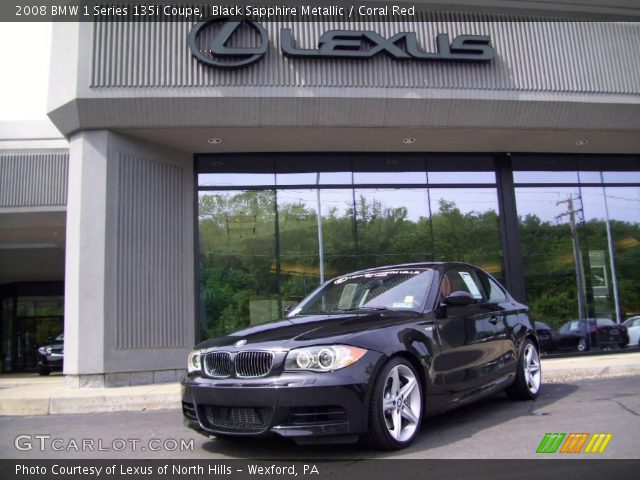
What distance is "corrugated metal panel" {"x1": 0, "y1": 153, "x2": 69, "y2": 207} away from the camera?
46.1ft

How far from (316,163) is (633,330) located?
8.72 m

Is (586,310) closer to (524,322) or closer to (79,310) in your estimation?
(524,322)

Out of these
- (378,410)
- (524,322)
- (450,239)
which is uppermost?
(450,239)

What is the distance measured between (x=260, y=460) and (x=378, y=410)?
0.96m

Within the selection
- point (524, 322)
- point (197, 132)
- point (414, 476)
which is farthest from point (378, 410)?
point (197, 132)

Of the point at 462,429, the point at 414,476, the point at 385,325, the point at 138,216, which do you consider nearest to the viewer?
the point at 414,476

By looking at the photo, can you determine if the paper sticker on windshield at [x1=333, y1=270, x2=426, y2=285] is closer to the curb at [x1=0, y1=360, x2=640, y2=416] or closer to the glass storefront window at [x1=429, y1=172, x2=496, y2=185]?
the curb at [x1=0, y1=360, x2=640, y2=416]

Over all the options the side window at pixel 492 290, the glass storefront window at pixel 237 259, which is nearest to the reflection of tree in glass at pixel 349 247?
the glass storefront window at pixel 237 259

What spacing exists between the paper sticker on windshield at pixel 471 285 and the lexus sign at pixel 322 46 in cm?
630

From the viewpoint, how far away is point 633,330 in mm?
13625

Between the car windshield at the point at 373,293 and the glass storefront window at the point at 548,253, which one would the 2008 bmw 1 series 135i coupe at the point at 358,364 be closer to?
the car windshield at the point at 373,293

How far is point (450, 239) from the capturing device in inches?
520

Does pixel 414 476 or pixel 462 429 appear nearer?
pixel 414 476

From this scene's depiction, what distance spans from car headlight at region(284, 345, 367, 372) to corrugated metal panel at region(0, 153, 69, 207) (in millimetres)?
11934
